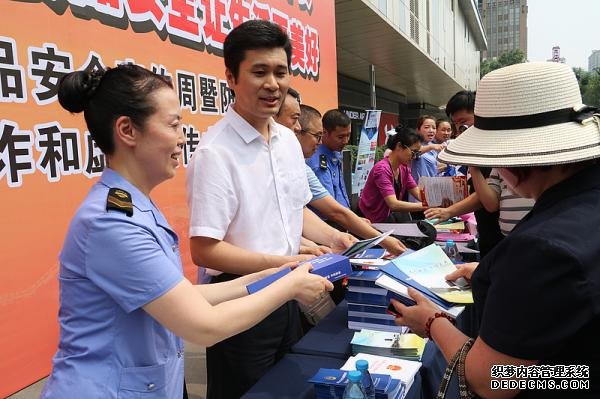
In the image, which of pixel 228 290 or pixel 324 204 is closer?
pixel 228 290

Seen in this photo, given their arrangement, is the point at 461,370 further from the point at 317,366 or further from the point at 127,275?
the point at 127,275

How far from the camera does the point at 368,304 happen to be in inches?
64.1

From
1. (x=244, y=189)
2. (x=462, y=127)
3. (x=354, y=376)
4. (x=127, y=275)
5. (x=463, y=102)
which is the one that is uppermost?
(x=463, y=102)

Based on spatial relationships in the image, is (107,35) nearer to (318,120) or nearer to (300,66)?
(318,120)

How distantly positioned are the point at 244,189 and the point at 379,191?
232 cm

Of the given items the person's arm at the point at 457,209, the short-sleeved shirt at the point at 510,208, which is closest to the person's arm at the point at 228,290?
the short-sleeved shirt at the point at 510,208

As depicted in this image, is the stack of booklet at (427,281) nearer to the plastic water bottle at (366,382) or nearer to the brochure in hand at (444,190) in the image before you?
the plastic water bottle at (366,382)

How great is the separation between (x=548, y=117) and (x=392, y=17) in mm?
9676

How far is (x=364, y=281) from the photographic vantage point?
160 centimetres

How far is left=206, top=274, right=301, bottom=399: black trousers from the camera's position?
4.99ft

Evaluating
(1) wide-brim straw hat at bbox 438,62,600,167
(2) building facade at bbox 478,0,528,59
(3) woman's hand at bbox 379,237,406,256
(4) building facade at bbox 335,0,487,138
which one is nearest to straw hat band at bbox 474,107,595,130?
(1) wide-brim straw hat at bbox 438,62,600,167

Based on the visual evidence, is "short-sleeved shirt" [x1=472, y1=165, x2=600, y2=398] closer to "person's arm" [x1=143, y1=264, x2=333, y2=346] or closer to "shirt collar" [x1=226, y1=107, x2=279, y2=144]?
"person's arm" [x1=143, y1=264, x2=333, y2=346]

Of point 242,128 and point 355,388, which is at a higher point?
point 242,128

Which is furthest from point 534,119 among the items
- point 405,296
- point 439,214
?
point 439,214
